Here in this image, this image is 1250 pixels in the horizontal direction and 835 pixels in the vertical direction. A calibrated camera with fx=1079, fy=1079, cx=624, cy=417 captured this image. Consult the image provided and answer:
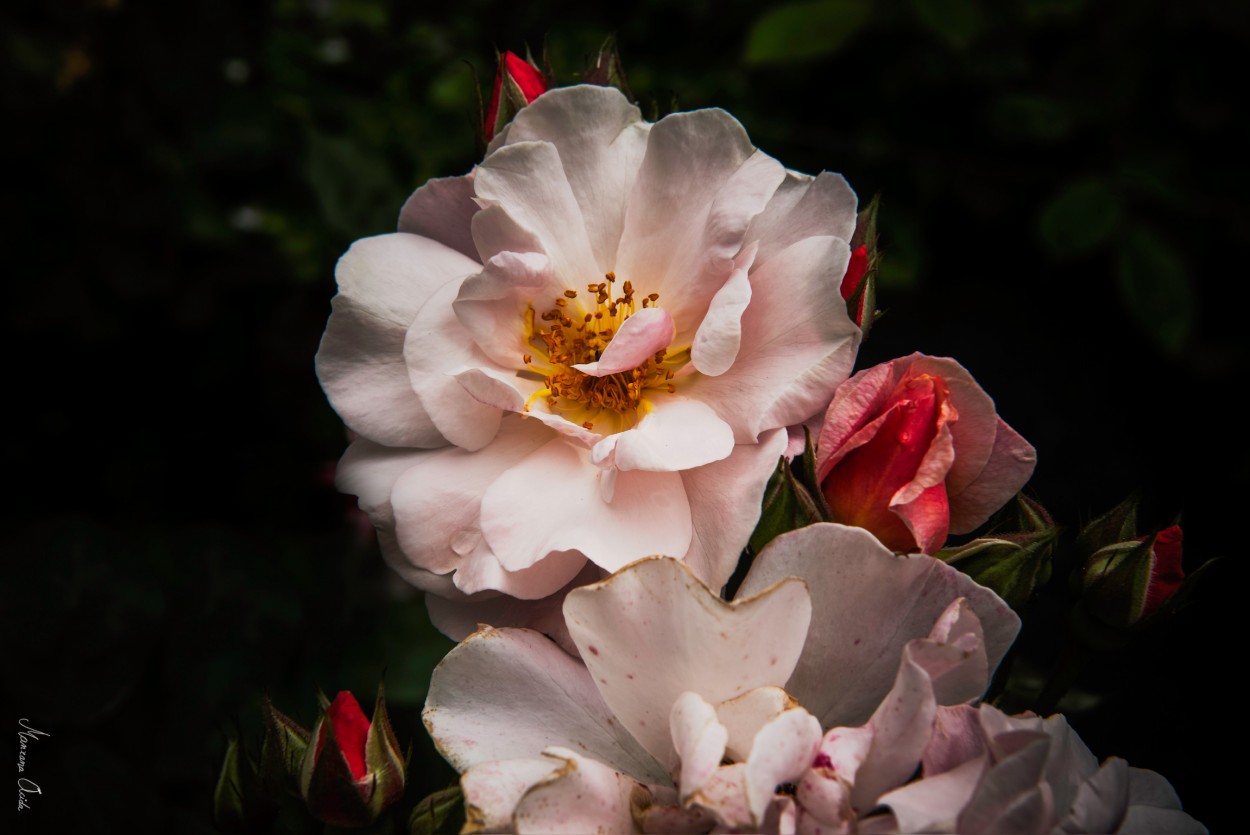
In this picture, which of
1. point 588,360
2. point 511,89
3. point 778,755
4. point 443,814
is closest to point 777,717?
point 778,755

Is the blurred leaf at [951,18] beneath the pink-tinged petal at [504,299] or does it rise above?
above

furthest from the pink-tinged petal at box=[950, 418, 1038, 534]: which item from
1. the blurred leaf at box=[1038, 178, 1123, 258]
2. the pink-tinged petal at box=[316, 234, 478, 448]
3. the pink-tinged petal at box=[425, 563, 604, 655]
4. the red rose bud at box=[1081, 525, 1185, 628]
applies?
the blurred leaf at box=[1038, 178, 1123, 258]

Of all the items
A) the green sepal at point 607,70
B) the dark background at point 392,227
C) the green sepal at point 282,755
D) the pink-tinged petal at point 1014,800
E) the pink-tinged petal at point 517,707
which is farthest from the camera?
the dark background at point 392,227

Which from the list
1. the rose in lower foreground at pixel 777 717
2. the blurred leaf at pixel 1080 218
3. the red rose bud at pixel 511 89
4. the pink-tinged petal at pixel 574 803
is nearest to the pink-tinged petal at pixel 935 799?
→ the rose in lower foreground at pixel 777 717

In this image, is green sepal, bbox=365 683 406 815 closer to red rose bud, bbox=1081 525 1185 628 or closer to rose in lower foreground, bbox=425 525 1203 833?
rose in lower foreground, bbox=425 525 1203 833

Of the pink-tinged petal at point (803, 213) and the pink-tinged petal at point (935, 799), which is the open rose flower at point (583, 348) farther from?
the pink-tinged petal at point (935, 799)
